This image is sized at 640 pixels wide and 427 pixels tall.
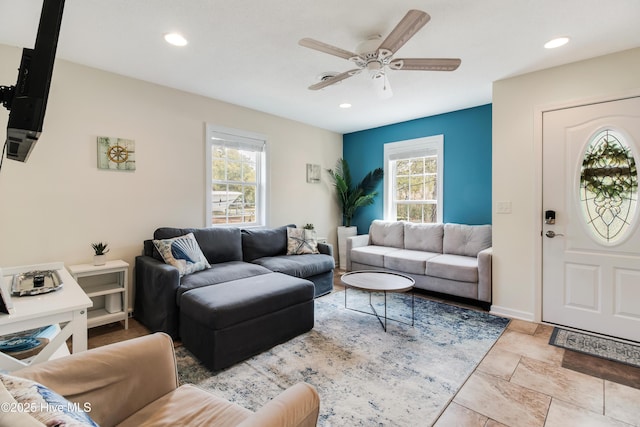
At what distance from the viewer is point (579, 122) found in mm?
2775

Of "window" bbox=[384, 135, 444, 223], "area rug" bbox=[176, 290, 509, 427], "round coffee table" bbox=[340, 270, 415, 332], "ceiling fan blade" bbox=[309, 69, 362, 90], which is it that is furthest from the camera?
"window" bbox=[384, 135, 444, 223]

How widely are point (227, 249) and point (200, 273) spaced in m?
0.64

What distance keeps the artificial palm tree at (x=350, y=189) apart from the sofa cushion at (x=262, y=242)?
5.17 feet

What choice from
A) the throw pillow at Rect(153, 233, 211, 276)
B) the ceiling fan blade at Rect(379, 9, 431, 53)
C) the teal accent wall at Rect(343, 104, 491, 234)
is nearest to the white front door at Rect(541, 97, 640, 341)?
the teal accent wall at Rect(343, 104, 491, 234)

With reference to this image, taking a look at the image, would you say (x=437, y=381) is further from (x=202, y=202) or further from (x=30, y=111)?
(x=202, y=202)

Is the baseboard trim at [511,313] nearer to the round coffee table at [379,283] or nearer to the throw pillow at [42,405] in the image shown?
the round coffee table at [379,283]

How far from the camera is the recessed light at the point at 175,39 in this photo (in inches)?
90.4

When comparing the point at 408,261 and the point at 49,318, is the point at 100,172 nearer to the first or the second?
the point at 49,318

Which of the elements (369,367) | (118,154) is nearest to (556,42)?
(369,367)

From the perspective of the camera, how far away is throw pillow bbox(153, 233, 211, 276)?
2869 millimetres

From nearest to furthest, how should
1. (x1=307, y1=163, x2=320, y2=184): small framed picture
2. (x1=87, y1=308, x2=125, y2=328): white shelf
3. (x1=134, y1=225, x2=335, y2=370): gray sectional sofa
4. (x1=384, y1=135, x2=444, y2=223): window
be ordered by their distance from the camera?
(x1=134, y1=225, x2=335, y2=370): gray sectional sofa, (x1=87, y1=308, x2=125, y2=328): white shelf, (x1=384, y1=135, x2=444, y2=223): window, (x1=307, y1=163, x2=320, y2=184): small framed picture

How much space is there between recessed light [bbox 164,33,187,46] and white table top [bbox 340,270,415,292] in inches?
101

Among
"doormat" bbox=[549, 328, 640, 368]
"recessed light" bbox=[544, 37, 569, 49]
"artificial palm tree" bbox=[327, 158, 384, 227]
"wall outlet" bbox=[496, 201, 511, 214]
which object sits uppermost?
"recessed light" bbox=[544, 37, 569, 49]

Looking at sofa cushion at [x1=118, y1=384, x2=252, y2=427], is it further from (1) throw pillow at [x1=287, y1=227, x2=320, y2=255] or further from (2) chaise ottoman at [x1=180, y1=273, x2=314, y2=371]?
(1) throw pillow at [x1=287, y1=227, x2=320, y2=255]
